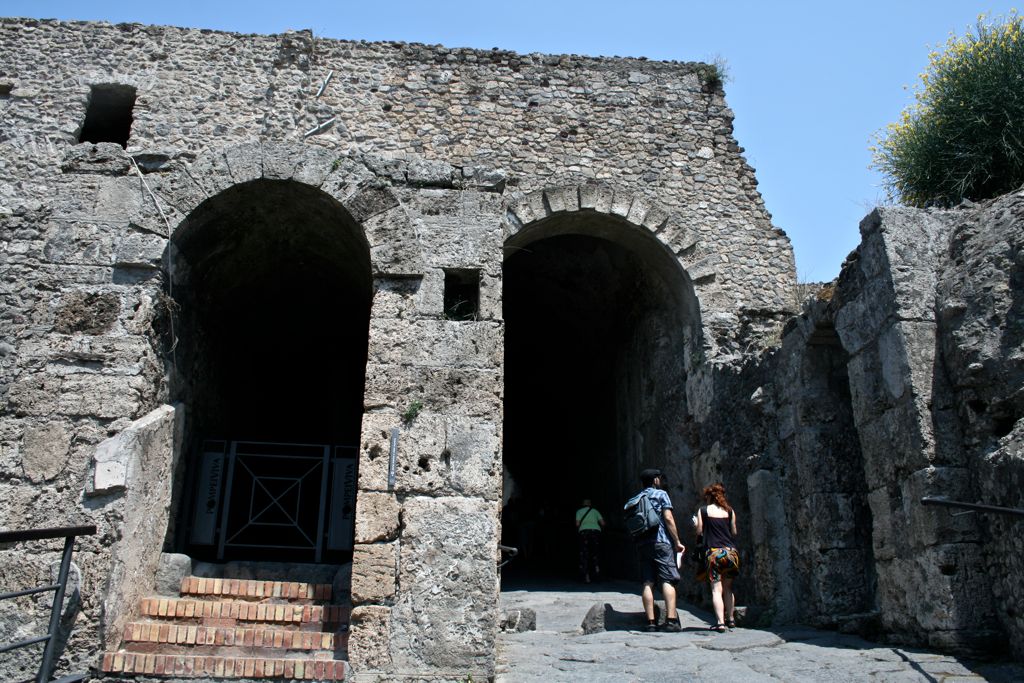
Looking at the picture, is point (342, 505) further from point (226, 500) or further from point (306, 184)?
point (306, 184)

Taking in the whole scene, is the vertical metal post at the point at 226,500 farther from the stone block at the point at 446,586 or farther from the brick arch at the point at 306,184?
the stone block at the point at 446,586

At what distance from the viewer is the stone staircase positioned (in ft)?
13.8

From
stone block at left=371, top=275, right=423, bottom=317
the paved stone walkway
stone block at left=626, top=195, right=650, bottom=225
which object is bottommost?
the paved stone walkway

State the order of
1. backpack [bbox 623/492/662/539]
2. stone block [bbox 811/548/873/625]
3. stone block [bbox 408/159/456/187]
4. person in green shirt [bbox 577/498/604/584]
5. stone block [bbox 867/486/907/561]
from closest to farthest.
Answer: stone block [bbox 408/159/456/187]
stone block [bbox 867/486/907/561]
stone block [bbox 811/548/873/625]
backpack [bbox 623/492/662/539]
person in green shirt [bbox 577/498/604/584]

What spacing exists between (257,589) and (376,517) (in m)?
Answer: 1.27

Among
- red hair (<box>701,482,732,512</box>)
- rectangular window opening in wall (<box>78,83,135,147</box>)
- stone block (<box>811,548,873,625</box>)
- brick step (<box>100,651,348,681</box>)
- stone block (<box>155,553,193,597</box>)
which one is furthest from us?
rectangular window opening in wall (<box>78,83,135,147</box>)

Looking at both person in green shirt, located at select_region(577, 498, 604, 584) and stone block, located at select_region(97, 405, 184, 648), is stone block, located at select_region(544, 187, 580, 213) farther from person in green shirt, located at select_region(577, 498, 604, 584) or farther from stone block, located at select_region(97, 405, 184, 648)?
stone block, located at select_region(97, 405, 184, 648)

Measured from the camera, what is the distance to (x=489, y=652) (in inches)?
169

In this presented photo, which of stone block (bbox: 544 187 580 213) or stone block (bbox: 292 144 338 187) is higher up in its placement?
stone block (bbox: 544 187 580 213)

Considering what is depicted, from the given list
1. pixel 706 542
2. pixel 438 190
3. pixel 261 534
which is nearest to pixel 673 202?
pixel 706 542

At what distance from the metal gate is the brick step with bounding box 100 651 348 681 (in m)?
1.56

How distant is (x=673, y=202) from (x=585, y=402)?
4.61 m

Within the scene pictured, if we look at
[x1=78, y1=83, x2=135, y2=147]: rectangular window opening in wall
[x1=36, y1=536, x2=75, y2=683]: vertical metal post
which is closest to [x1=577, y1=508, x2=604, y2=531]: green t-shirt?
[x1=36, y1=536, x2=75, y2=683]: vertical metal post

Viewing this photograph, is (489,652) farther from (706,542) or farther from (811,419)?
(811,419)
